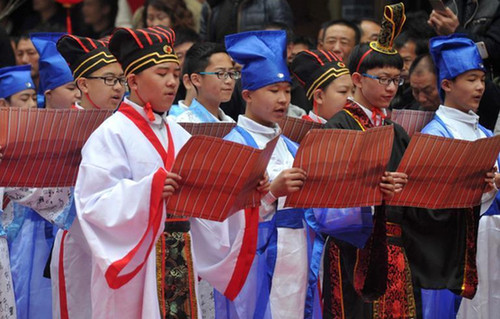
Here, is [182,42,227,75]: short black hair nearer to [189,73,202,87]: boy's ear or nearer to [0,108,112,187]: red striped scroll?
[189,73,202,87]: boy's ear

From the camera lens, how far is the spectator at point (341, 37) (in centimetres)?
832

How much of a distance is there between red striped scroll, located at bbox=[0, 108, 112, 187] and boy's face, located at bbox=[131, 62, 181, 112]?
38 centimetres

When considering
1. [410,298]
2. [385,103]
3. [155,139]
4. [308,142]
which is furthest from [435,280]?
[155,139]

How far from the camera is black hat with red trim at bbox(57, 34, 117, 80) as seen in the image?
230 inches

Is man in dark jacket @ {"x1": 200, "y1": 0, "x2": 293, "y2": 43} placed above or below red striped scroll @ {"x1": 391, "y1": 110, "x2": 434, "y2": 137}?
below

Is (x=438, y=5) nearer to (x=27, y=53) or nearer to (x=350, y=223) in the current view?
(x=350, y=223)

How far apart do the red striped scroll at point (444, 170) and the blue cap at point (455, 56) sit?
978mm

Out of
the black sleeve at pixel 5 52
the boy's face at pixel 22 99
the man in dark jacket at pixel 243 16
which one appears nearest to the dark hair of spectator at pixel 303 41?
the man in dark jacket at pixel 243 16

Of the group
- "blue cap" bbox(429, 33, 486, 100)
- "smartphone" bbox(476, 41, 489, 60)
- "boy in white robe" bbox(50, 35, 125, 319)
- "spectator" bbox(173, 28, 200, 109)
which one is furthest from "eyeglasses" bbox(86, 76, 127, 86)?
"smartphone" bbox(476, 41, 489, 60)

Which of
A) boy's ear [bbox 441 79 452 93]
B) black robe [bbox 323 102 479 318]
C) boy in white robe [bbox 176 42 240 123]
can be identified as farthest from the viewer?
boy in white robe [bbox 176 42 240 123]

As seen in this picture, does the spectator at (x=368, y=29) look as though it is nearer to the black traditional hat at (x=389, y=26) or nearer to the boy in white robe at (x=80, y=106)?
the black traditional hat at (x=389, y=26)

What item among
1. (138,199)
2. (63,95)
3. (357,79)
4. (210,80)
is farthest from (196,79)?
(138,199)

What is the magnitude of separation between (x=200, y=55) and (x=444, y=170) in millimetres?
2335

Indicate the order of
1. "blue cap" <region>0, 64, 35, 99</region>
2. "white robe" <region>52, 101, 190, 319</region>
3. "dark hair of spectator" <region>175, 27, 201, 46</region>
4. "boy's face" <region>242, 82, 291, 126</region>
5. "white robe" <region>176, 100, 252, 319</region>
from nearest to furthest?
"white robe" <region>52, 101, 190, 319</region> < "white robe" <region>176, 100, 252, 319</region> < "boy's face" <region>242, 82, 291, 126</region> < "blue cap" <region>0, 64, 35, 99</region> < "dark hair of spectator" <region>175, 27, 201, 46</region>
